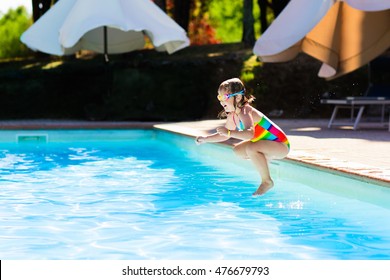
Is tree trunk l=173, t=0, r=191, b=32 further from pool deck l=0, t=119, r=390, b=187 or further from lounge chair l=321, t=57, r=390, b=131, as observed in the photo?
lounge chair l=321, t=57, r=390, b=131

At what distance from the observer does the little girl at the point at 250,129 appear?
5.91 meters

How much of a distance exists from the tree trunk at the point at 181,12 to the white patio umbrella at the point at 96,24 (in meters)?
5.59

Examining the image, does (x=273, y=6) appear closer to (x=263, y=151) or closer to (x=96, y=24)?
(x=96, y=24)

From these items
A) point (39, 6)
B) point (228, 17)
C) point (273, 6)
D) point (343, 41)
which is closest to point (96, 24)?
point (343, 41)

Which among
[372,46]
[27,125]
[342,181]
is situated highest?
[372,46]

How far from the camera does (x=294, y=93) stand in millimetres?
16469

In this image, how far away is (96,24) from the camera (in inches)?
555

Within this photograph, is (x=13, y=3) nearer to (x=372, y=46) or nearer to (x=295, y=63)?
(x=295, y=63)

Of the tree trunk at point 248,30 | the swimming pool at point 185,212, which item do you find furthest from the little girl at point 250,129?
the tree trunk at point 248,30

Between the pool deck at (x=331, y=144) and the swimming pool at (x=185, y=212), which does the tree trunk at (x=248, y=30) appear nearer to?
the pool deck at (x=331, y=144)

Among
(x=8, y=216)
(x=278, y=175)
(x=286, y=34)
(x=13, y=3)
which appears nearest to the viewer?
(x=8, y=216)
